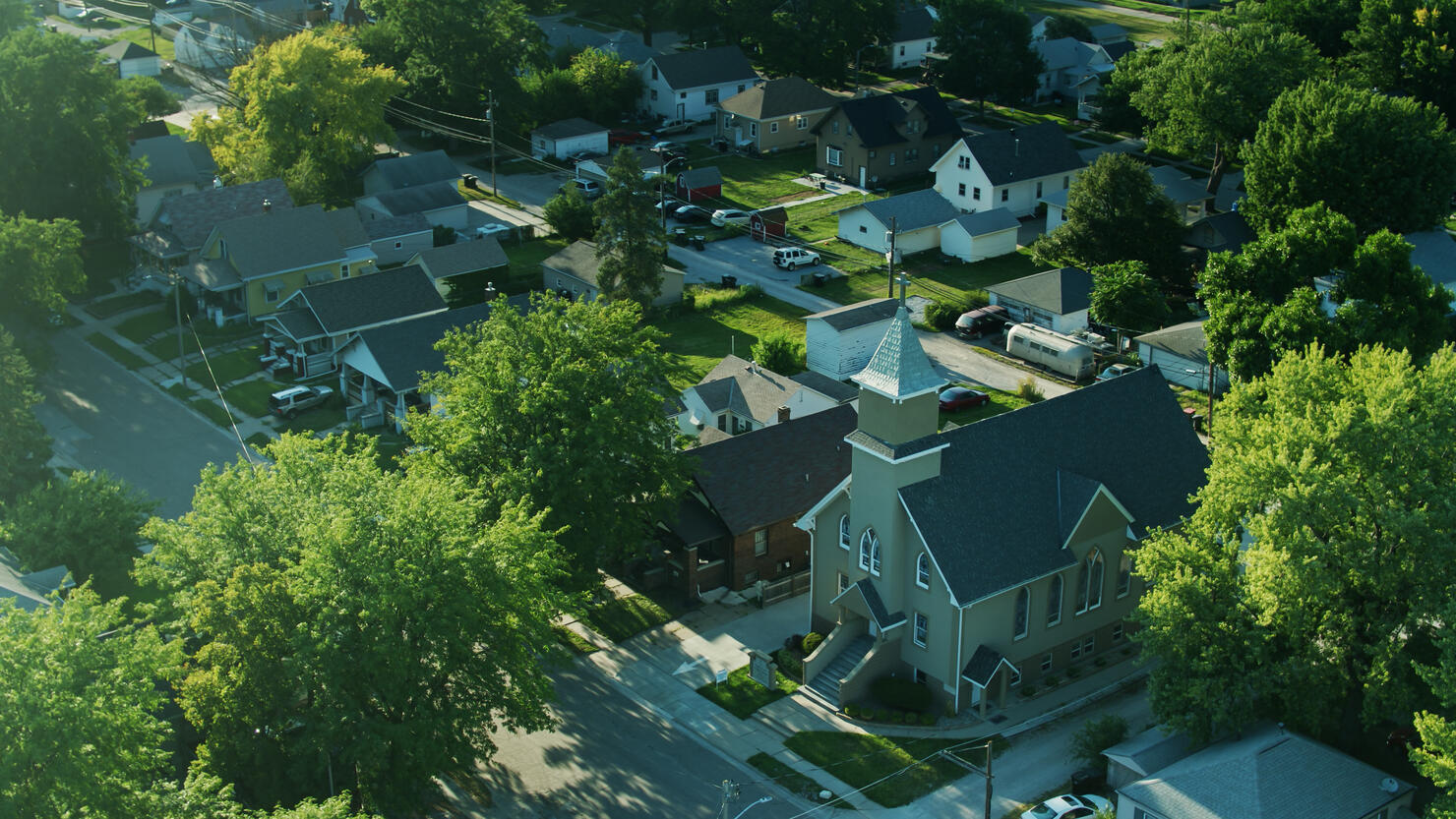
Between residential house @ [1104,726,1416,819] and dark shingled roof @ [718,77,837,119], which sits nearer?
residential house @ [1104,726,1416,819]

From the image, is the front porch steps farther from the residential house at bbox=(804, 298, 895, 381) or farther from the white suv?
the white suv

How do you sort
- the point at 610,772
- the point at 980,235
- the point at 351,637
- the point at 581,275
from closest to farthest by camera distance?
the point at 351,637 → the point at 610,772 → the point at 581,275 → the point at 980,235

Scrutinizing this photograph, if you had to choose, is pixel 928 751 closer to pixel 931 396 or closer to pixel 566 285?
pixel 931 396

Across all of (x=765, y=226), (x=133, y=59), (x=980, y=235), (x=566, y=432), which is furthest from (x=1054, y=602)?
(x=133, y=59)

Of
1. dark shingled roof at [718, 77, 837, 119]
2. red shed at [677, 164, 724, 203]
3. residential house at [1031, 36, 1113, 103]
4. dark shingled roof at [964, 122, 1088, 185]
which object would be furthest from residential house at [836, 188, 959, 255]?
residential house at [1031, 36, 1113, 103]

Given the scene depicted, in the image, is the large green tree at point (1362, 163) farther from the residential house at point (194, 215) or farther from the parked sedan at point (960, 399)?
the residential house at point (194, 215)

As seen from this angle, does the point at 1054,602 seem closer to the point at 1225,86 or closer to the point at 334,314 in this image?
the point at 334,314
